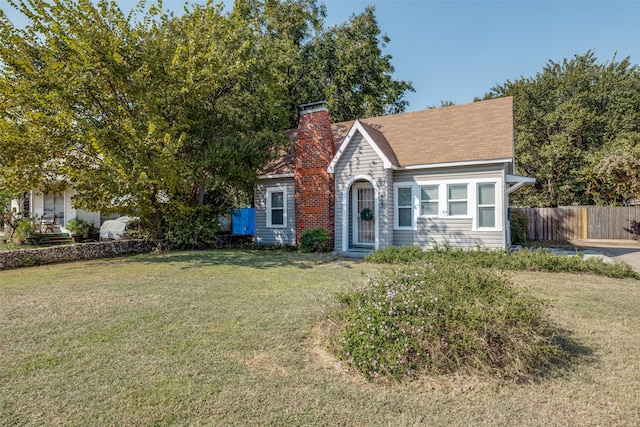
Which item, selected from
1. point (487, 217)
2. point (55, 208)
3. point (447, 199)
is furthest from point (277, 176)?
point (55, 208)

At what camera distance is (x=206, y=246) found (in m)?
16.0

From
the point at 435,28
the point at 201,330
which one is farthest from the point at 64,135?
the point at 435,28

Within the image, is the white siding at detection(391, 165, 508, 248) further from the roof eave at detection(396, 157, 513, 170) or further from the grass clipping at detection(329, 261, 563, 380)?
the grass clipping at detection(329, 261, 563, 380)

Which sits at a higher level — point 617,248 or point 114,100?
point 114,100

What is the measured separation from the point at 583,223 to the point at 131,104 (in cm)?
2417

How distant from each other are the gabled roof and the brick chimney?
0.88 metres

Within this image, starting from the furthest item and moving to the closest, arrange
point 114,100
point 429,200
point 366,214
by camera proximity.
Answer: point 366,214, point 429,200, point 114,100

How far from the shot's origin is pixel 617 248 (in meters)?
16.8

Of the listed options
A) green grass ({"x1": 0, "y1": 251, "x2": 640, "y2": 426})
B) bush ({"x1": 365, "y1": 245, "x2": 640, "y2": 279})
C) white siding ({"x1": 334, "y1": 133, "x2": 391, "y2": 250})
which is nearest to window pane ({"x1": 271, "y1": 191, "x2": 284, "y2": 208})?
white siding ({"x1": 334, "y1": 133, "x2": 391, "y2": 250})

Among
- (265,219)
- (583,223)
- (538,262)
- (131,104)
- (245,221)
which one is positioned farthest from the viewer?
(583,223)

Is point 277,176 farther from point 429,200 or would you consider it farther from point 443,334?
point 443,334

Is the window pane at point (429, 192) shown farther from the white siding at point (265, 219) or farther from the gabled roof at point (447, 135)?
the white siding at point (265, 219)

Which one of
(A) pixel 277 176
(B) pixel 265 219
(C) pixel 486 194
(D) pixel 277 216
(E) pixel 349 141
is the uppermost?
(E) pixel 349 141

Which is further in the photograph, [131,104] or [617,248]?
[617,248]
